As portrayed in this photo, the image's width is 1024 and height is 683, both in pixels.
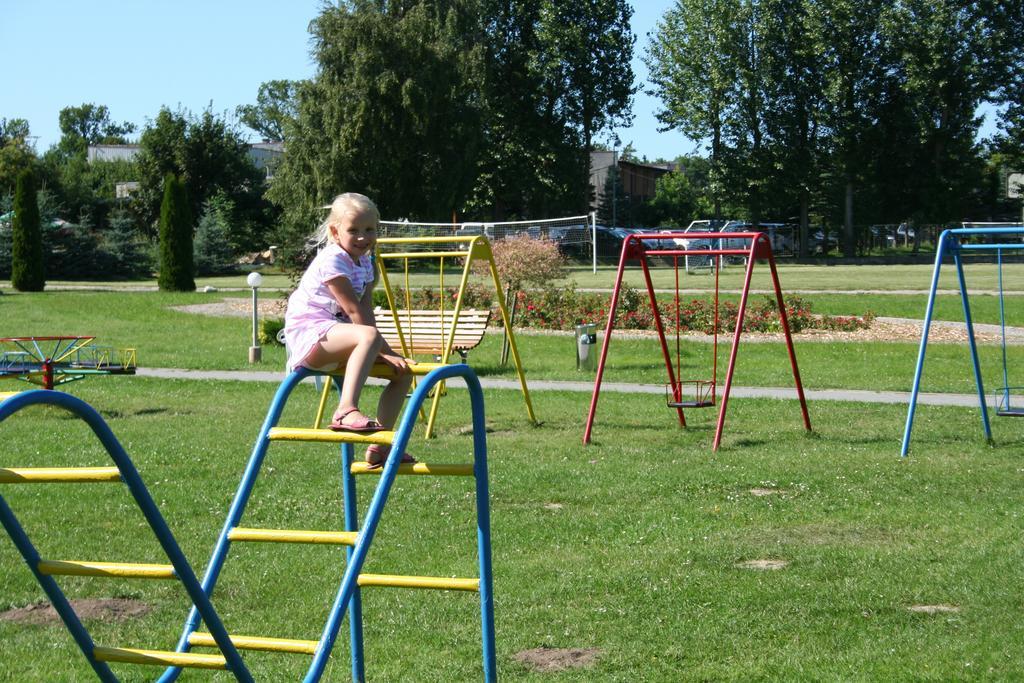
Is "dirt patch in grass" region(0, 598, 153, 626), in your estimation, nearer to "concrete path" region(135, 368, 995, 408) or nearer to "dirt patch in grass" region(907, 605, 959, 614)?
"dirt patch in grass" region(907, 605, 959, 614)

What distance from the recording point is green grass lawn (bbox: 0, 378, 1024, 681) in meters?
5.02

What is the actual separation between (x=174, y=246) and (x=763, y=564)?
101 ft

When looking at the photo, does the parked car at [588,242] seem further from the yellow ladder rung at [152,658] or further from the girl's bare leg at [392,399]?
the yellow ladder rung at [152,658]

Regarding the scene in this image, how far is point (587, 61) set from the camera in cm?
6250

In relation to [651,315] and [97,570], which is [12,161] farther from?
[97,570]

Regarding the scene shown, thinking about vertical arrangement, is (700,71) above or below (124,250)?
above

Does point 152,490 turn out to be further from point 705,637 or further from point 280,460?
point 705,637

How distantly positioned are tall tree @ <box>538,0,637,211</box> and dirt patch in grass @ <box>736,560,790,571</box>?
56.7 m

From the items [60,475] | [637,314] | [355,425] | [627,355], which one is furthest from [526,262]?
[60,475]

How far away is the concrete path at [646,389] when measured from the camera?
42.3 ft

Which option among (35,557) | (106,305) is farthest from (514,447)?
(106,305)

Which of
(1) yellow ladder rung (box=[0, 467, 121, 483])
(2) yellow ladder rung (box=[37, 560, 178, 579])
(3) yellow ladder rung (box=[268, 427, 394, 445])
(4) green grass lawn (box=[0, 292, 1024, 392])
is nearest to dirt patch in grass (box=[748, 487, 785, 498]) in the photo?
(3) yellow ladder rung (box=[268, 427, 394, 445])

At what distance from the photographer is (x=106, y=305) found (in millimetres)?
28094

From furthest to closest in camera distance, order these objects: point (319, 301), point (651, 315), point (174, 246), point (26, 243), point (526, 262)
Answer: point (174, 246), point (26, 243), point (651, 315), point (526, 262), point (319, 301)
